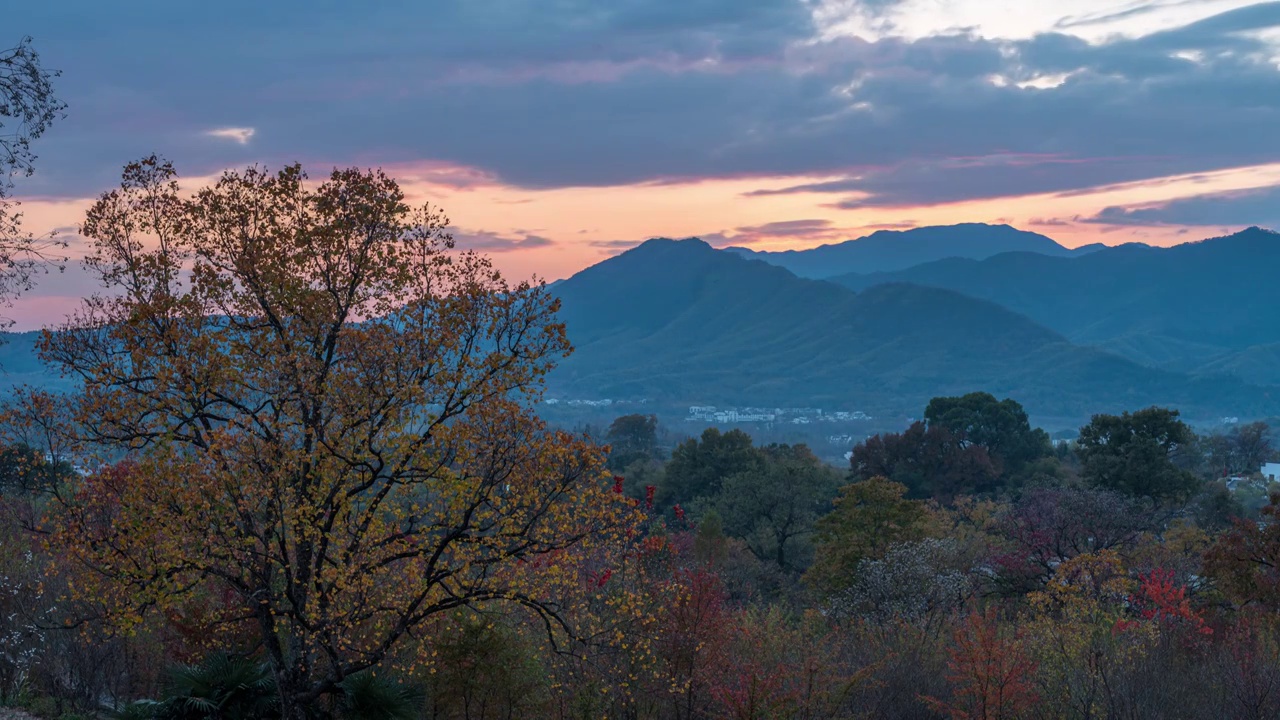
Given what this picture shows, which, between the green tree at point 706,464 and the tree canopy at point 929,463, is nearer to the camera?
the green tree at point 706,464

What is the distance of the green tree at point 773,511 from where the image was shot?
65.4m

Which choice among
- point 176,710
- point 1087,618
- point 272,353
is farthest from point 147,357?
point 1087,618

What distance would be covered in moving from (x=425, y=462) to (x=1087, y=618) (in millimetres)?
22772

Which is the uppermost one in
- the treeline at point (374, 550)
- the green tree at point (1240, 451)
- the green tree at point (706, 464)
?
the treeline at point (374, 550)

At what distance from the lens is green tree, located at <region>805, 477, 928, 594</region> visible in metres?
A: 47.5

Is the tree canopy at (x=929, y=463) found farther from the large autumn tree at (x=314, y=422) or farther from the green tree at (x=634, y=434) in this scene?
the large autumn tree at (x=314, y=422)

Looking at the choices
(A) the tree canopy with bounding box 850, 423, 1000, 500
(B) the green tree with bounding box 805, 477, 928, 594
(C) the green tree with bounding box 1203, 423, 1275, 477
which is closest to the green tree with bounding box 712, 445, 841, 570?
(B) the green tree with bounding box 805, 477, 928, 594

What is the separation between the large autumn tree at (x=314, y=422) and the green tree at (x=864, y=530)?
100ft

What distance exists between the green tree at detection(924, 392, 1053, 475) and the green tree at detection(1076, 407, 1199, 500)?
21347 millimetres

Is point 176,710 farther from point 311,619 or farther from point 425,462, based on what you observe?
point 425,462

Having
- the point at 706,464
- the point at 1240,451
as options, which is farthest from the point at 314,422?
the point at 1240,451

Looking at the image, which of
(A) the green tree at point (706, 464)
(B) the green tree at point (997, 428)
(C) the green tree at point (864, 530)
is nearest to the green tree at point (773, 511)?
(A) the green tree at point (706, 464)

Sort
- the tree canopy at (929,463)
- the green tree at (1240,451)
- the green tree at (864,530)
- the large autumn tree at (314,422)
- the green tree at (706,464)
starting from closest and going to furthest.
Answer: the large autumn tree at (314,422) < the green tree at (864,530) < the green tree at (706,464) < the tree canopy at (929,463) < the green tree at (1240,451)

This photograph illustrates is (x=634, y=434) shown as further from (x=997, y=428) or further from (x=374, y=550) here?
(x=374, y=550)
